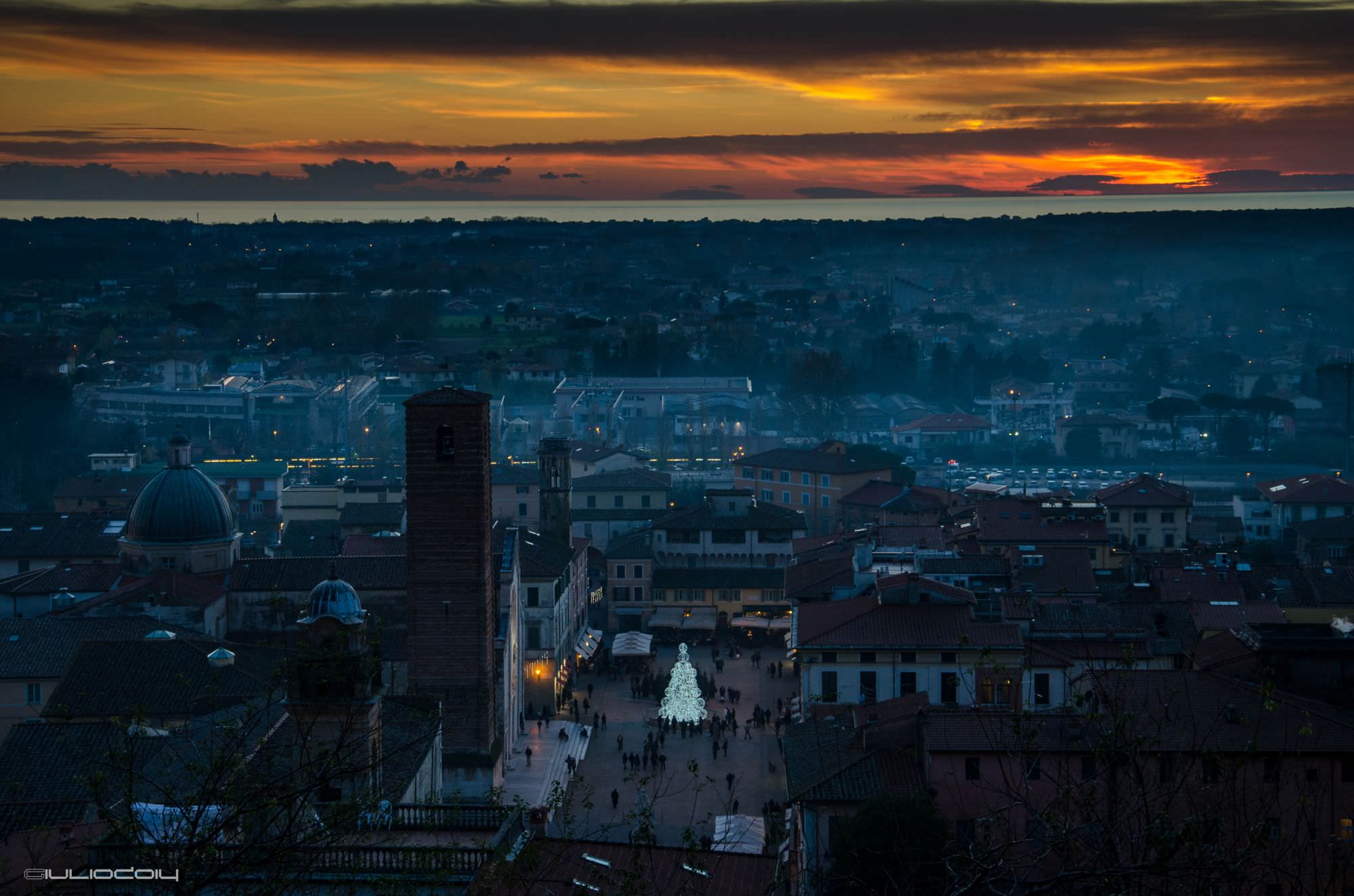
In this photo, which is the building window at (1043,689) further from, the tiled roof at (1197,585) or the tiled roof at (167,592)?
the tiled roof at (167,592)

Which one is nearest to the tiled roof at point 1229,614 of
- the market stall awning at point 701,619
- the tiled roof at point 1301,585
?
the tiled roof at point 1301,585

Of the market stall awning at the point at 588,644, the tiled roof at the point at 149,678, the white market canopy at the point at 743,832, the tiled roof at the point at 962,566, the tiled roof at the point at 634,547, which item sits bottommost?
the white market canopy at the point at 743,832

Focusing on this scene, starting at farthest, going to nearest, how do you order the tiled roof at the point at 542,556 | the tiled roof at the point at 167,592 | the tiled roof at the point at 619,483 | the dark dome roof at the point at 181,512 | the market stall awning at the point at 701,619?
the tiled roof at the point at 619,483, the market stall awning at the point at 701,619, the tiled roof at the point at 542,556, the dark dome roof at the point at 181,512, the tiled roof at the point at 167,592

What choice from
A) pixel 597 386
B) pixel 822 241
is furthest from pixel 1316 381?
pixel 822 241

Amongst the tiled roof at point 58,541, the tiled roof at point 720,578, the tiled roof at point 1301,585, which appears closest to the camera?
the tiled roof at point 1301,585

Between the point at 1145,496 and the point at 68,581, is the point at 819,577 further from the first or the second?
the point at 1145,496

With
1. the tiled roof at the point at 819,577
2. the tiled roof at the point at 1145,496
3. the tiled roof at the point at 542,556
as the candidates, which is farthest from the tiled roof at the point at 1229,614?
the tiled roof at the point at 1145,496

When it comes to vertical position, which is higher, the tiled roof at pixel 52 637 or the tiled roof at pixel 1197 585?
the tiled roof at pixel 1197 585

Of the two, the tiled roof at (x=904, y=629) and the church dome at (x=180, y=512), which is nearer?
the tiled roof at (x=904, y=629)
